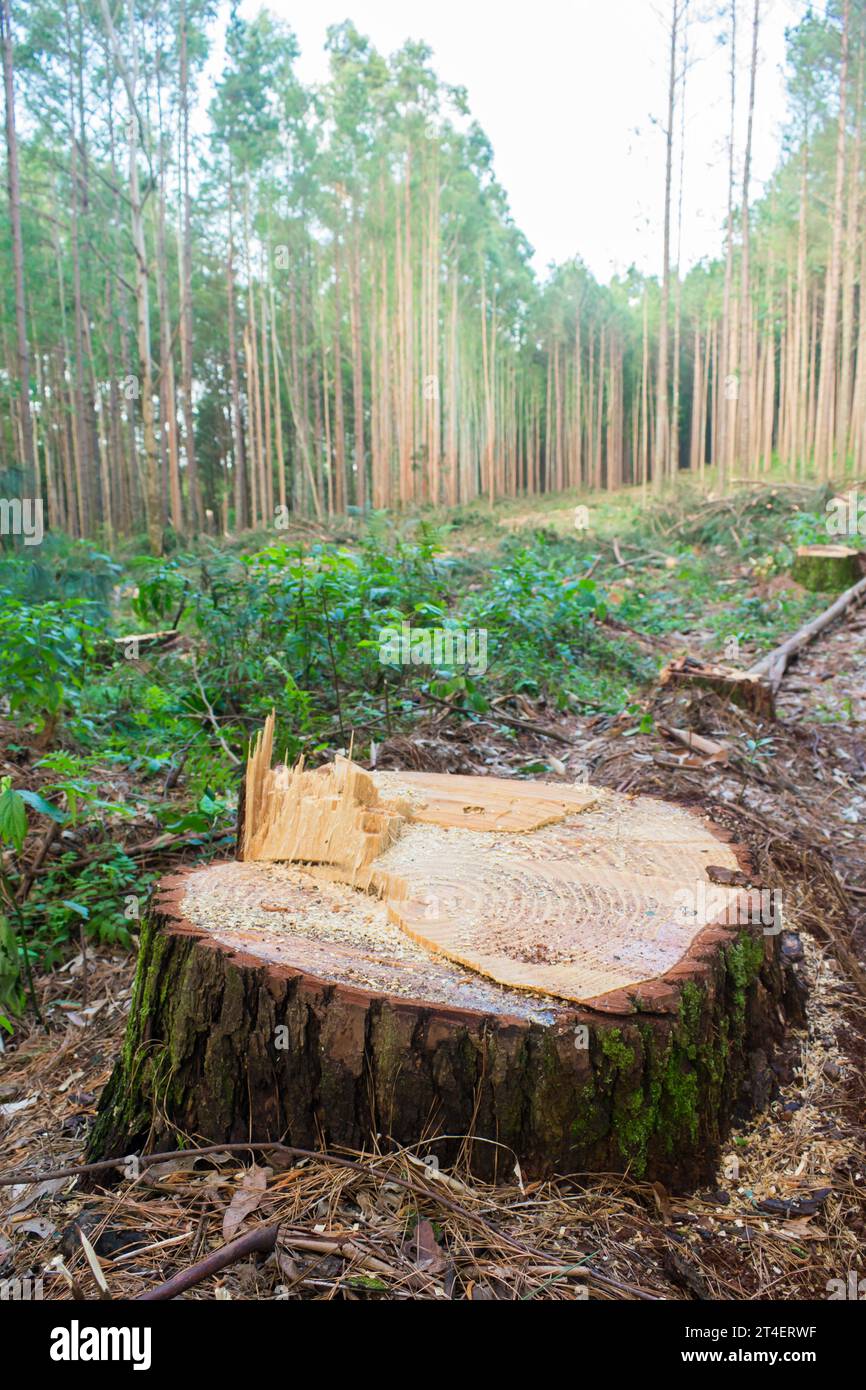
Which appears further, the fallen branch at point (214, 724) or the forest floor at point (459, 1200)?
the fallen branch at point (214, 724)

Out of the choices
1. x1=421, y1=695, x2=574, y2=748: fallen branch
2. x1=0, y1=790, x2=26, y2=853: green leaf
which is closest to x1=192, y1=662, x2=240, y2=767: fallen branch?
x1=421, y1=695, x2=574, y2=748: fallen branch

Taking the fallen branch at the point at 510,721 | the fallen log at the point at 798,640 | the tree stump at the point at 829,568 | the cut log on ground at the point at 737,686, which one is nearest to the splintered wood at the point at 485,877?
the fallen branch at the point at 510,721

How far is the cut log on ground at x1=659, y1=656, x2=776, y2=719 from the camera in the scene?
223 inches

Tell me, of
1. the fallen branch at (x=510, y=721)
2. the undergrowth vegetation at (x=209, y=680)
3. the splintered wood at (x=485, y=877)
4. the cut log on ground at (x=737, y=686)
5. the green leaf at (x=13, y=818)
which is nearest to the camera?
the splintered wood at (x=485, y=877)

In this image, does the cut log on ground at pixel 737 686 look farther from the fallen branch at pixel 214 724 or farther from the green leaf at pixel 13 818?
the green leaf at pixel 13 818

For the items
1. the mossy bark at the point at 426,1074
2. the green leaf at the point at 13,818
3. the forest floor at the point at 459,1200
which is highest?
the green leaf at the point at 13,818

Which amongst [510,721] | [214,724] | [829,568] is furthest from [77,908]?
[829,568]

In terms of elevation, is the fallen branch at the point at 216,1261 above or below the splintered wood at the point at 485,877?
below

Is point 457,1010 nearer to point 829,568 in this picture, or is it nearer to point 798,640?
point 798,640

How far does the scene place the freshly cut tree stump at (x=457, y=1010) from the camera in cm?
181

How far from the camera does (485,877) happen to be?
2.47m

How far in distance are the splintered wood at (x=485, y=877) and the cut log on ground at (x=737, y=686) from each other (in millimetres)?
2782
